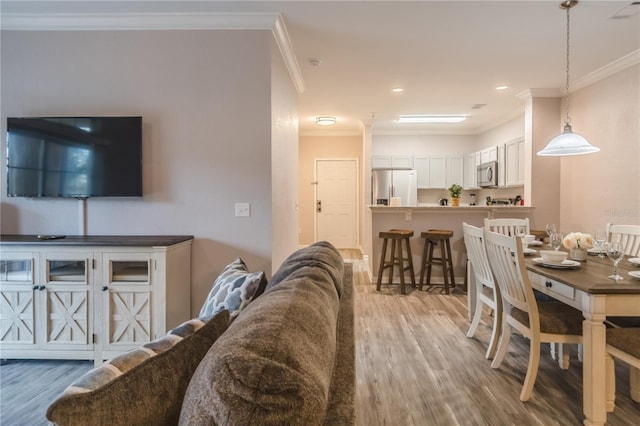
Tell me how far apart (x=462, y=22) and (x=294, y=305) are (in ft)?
10.0

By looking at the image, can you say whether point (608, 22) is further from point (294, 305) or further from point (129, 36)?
point (129, 36)

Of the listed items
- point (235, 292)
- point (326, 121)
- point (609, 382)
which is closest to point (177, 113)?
point (235, 292)

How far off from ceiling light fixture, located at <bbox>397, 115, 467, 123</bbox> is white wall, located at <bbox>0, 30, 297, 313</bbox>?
399 centimetres

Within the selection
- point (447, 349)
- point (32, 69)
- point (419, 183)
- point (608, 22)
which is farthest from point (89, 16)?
point (419, 183)

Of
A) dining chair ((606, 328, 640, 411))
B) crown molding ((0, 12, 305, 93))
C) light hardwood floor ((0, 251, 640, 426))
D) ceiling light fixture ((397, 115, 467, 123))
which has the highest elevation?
ceiling light fixture ((397, 115, 467, 123))

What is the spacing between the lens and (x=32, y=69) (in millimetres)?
2830

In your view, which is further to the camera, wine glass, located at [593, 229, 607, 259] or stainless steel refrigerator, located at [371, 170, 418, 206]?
stainless steel refrigerator, located at [371, 170, 418, 206]

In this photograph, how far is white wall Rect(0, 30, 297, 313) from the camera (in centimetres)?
283

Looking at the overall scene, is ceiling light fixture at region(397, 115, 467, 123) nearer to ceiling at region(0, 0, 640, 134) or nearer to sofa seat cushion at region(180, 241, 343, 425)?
ceiling at region(0, 0, 640, 134)

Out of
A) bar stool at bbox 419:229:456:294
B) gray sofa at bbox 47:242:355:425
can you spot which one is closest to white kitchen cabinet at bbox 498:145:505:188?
bar stool at bbox 419:229:456:294

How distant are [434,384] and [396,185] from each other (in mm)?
5200

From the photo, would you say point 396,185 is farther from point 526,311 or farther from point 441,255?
point 526,311

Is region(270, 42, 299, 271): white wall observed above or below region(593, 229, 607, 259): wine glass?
above

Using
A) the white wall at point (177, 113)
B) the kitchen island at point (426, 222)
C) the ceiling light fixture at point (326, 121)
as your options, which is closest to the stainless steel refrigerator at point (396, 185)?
the ceiling light fixture at point (326, 121)
